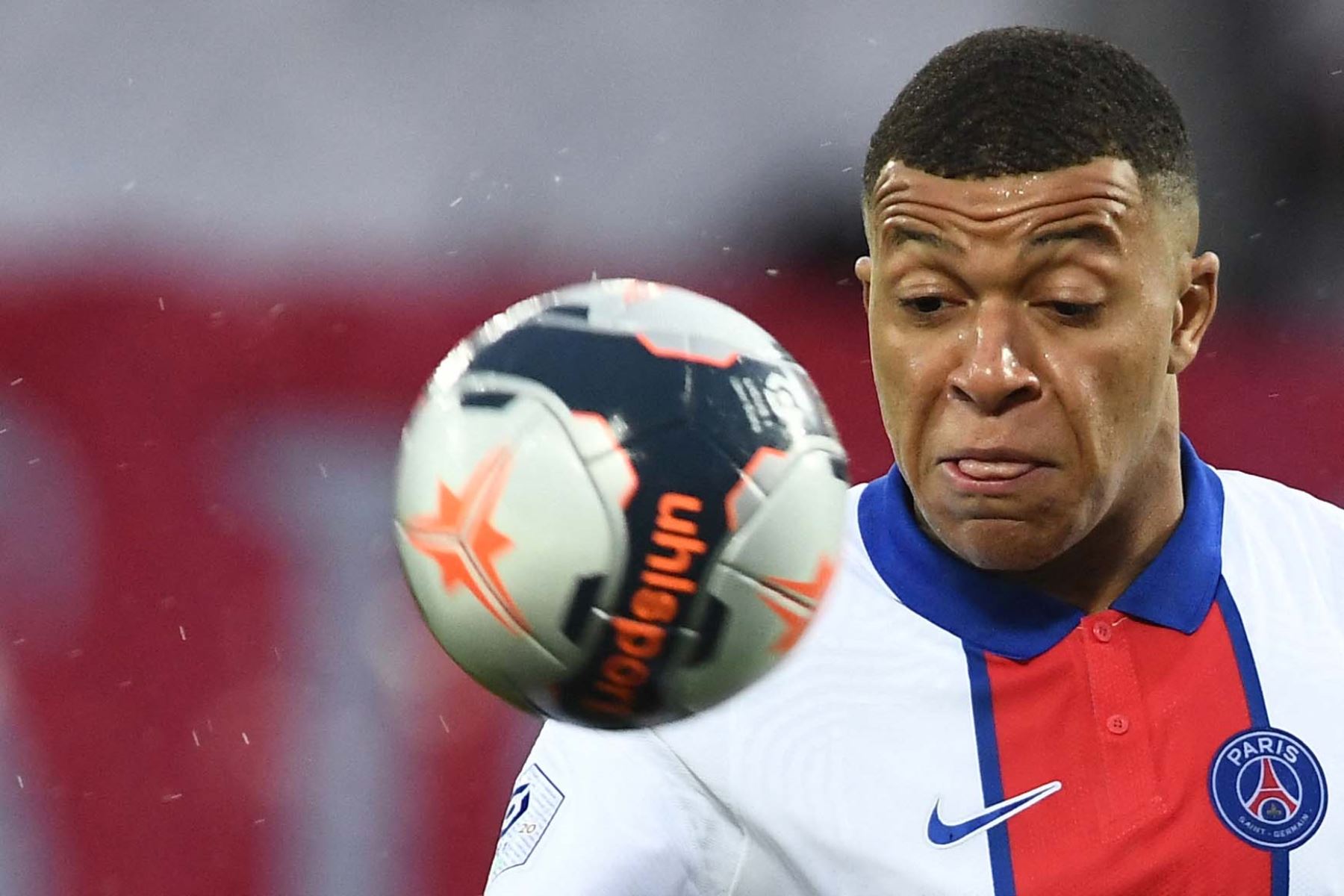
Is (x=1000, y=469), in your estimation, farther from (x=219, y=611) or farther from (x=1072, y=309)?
(x=219, y=611)

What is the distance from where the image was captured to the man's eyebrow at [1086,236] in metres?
2.39

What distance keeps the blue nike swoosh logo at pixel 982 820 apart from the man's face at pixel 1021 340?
0.27 m

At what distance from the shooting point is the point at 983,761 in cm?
256

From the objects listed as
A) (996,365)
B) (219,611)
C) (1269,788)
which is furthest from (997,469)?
(219,611)

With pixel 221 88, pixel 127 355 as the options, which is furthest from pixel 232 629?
pixel 221 88

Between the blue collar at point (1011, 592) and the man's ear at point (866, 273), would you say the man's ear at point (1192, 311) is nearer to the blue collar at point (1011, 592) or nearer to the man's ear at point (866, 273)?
the blue collar at point (1011, 592)

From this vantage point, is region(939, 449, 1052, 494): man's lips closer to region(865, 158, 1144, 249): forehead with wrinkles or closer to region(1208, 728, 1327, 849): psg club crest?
region(865, 158, 1144, 249): forehead with wrinkles

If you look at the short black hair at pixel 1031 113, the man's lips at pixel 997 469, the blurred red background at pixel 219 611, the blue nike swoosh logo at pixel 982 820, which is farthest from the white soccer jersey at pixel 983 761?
the blurred red background at pixel 219 611

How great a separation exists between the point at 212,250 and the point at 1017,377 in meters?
3.16

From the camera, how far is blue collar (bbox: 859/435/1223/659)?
2.64m

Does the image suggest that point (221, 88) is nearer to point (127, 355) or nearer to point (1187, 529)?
point (127, 355)

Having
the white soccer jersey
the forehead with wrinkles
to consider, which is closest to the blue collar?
the white soccer jersey

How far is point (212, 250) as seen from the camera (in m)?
5.14

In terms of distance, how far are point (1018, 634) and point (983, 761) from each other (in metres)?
0.17
